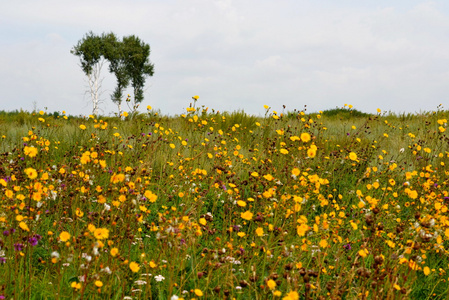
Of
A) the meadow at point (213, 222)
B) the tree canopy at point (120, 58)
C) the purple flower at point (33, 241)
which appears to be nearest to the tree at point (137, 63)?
the tree canopy at point (120, 58)

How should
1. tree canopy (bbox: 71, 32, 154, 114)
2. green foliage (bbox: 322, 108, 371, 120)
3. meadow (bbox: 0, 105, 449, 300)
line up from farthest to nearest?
tree canopy (bbox: 71, 32, 154, 114) → green foliage (bbox: 322, 108, 371, 120) → meadow (bbox: 0, 105, 449, 300)

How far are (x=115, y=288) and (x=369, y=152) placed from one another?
6.33 metres

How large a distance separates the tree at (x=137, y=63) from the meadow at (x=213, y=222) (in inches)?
1062

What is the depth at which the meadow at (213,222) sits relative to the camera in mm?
2287

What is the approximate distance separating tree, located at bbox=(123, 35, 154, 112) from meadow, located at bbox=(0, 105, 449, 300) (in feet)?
88.5

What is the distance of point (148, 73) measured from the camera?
3738cm

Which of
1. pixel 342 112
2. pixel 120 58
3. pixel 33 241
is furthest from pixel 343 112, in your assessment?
pixel 120 58

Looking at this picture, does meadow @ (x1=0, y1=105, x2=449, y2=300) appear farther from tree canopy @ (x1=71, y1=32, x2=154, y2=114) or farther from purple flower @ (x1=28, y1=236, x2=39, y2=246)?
tree canopy @ (x1=71, y1=32, x2=154, y2=114)

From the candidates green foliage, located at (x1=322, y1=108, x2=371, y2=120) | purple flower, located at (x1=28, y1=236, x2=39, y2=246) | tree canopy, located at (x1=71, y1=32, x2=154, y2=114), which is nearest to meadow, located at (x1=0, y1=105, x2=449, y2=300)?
purple flower, located at (x1=28, y1=236, x2=39, y2=246)

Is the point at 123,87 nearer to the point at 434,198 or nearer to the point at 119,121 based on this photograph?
the point at 119,121

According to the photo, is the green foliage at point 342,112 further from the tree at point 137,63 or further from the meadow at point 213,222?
the tree at point 137,63

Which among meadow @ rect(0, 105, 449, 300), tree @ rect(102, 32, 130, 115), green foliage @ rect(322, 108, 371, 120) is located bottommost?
meadow @ rect(0, 105, 449, 300)

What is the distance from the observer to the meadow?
2287mm

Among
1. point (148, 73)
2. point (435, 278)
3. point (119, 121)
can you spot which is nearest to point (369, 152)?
point (435, 278)
